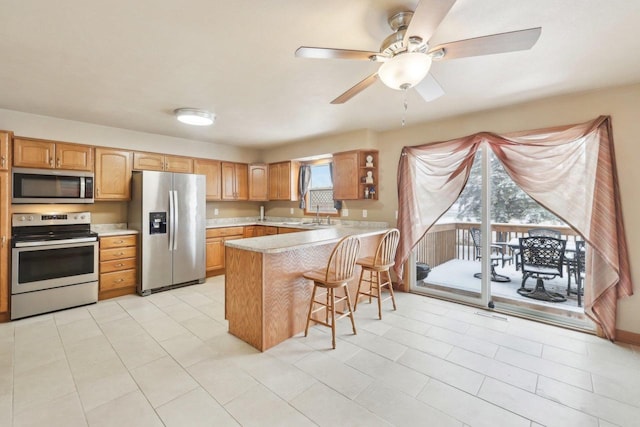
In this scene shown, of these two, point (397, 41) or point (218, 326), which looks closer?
point (397, 41)

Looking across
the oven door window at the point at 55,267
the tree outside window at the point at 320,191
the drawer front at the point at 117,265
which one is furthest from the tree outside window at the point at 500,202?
the oven door window at the point at 55,267

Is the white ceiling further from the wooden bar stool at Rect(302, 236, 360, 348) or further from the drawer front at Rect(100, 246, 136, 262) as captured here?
the drawer front at Rect(100, 246, 136, 262)

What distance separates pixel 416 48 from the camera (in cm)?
160

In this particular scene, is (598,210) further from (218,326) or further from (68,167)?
(68,167)

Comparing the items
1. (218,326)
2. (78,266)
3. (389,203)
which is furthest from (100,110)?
(389,203)

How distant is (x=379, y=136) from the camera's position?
450 cm

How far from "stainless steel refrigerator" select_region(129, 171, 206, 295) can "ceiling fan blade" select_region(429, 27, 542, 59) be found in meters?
4.05

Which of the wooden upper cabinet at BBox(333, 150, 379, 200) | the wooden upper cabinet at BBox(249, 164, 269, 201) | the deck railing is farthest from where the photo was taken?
the wooden upper cabinet at BBox(249, 164, 269, 201)

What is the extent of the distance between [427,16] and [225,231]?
4.69 meters

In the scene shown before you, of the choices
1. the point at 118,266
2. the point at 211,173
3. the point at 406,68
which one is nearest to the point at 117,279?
the point at 118,266

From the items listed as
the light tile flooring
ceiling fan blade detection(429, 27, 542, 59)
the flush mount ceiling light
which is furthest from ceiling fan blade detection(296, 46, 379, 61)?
the flush mount ceiling light

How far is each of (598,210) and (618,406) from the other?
5.80 ft

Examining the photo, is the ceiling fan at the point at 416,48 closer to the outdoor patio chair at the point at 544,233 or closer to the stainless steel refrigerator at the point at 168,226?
the outdoor patio chair at the point at 544,233

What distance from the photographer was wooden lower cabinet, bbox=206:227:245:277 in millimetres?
5016
